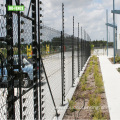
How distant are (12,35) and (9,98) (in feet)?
2.32

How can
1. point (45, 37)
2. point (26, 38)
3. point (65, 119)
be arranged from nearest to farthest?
point (26, 38), point (45, 37), point (65, 119)

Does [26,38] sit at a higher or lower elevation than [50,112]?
higher

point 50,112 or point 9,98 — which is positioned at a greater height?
point 9,98

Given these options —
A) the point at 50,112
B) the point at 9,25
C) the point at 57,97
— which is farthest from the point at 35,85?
the point at 57,97

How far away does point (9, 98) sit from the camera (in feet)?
7.20

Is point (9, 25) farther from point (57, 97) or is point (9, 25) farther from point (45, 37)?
point (57, 97)

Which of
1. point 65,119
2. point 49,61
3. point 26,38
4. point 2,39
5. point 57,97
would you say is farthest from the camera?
point 57,97

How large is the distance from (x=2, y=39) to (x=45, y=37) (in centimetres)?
160

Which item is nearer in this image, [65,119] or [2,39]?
[2,39]

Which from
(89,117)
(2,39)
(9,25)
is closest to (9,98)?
(2,39)

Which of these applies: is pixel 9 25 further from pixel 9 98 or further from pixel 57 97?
pixel 57 97

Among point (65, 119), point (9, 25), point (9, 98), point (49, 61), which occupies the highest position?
point (9, 25)

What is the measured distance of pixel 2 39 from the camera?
2.08 metres

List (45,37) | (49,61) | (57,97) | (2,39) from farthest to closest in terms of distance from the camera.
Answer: (57,97) → (49,61) → (45,37) → (2,39)
